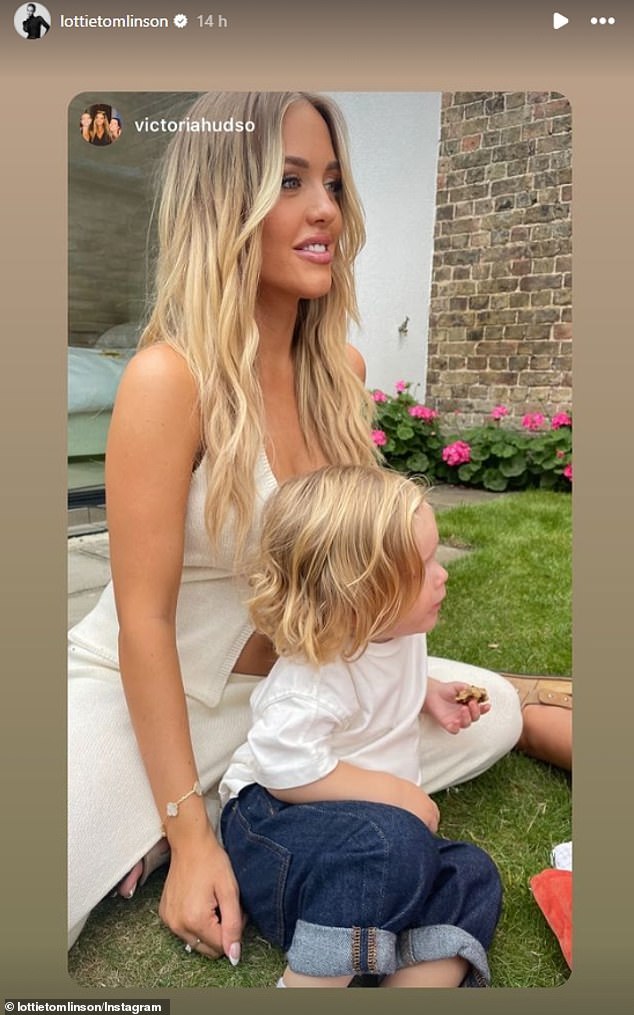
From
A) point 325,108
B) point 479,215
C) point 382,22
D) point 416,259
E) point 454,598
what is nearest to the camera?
point 382,22

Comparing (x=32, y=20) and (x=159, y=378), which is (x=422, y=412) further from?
(x=32, y=20)

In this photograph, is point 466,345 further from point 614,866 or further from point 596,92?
point 614,866

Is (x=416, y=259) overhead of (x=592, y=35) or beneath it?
beneath

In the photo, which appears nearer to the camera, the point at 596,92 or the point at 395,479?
the point at 596,92

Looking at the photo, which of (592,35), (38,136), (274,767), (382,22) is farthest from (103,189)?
(274,767)

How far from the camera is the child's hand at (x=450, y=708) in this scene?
1.18 meters

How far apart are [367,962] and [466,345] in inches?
47.7

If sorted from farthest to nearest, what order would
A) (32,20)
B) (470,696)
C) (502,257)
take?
(502,257)
(470,696)
(32,20)

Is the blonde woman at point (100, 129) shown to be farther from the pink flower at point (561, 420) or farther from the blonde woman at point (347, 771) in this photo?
the pink flower at point (561, 420)

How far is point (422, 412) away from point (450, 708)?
879 mm

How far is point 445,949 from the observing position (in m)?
0.86

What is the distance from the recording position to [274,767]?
38.2 inches

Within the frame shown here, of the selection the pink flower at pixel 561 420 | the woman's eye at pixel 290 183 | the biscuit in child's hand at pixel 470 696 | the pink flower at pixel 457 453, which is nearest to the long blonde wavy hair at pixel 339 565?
the biscuit in child's hand at pixel 470 696

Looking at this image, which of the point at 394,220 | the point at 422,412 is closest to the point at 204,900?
the point at 394,220
